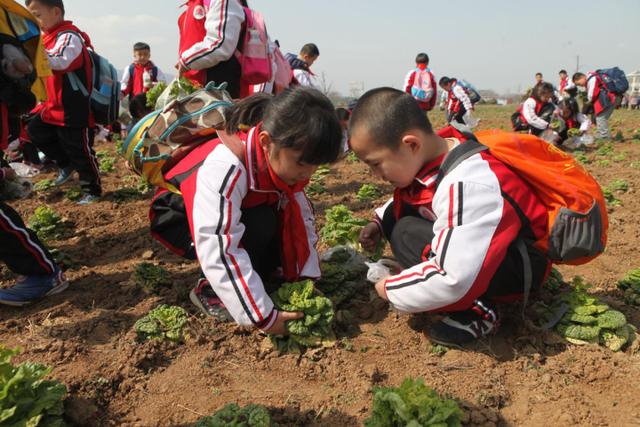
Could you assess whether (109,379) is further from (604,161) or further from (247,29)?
(604,161)

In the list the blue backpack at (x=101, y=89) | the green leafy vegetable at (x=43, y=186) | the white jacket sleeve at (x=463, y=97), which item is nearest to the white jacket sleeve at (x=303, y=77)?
the blue backpack at (x=101, y=89)

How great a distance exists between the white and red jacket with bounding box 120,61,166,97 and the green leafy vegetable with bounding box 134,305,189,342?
791cm

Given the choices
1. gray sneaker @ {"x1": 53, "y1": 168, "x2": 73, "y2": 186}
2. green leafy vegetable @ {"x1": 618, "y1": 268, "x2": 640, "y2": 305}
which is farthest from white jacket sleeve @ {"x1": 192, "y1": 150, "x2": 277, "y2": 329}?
gray sneaker @ {"x1": 53, "y1": 168, "x2": 73, "y2": 186}

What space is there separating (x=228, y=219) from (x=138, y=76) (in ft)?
28.2

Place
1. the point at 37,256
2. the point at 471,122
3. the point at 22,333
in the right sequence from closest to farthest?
the point at 22,333, the point at 37,256, the point at 471,122

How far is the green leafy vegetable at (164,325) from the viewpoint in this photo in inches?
113

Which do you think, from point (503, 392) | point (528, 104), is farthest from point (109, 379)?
point (528, 104)

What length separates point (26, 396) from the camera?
1.96 metres

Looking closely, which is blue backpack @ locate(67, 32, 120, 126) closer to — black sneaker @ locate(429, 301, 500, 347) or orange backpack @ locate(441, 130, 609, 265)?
orange backpack @ locate(441, 130, 609, 265)

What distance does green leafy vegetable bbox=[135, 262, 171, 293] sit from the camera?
3.50m

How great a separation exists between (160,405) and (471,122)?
12749 mm

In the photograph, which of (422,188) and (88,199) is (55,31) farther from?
(422,188)

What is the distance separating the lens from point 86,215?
5.32 meters

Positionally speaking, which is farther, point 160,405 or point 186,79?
point 186,79
